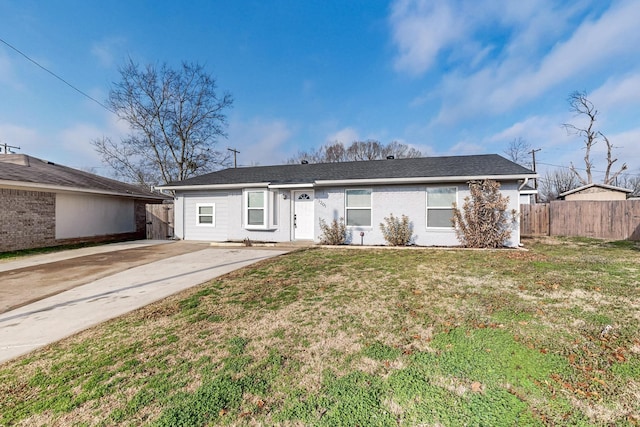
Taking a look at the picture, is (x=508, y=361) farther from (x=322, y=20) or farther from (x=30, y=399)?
(x=322, y=20)

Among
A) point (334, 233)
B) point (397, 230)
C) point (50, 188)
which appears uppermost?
point (50, 188)

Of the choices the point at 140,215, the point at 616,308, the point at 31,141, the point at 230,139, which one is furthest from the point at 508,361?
the point at 31,141

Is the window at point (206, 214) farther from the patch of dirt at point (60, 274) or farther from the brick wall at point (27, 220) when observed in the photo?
the brick wall at point (27, 220)

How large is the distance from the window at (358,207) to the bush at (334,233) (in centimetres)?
35

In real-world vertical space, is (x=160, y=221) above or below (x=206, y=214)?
below

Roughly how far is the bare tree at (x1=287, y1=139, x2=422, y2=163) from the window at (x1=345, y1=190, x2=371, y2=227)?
22.2 m

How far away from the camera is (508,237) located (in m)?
9.35

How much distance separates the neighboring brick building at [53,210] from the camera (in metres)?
9.91

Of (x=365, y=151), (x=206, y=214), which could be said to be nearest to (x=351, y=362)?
(x=206, y=214)

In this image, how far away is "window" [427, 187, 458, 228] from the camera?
9797 mm

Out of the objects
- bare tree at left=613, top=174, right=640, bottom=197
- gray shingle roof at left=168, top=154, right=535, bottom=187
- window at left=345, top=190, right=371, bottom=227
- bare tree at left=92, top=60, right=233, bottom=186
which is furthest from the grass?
bare tree at left=613, top=174, right=640, bottom=197

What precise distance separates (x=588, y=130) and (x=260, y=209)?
30573 mm

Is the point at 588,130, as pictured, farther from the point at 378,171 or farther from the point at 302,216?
the point at 302,216

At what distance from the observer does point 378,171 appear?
10.9 metres
